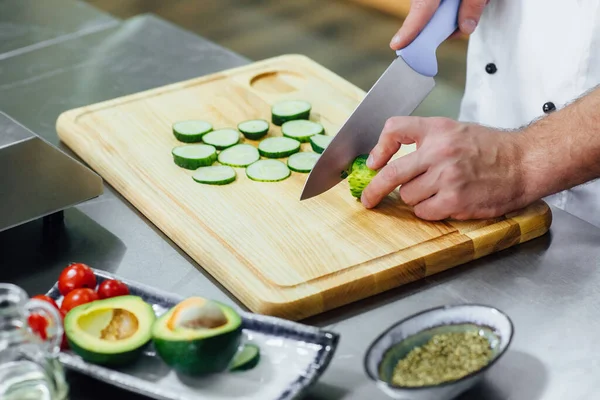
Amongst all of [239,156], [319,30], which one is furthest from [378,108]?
[319,30]

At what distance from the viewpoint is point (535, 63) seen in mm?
2148

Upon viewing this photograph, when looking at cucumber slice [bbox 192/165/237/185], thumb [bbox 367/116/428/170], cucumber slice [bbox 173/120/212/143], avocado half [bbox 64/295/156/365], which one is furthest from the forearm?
avocado half [bbox 64/295/156/365]

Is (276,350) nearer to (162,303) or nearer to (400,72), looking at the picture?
(162,303)

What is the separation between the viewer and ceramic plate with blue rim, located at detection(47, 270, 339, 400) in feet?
3.92

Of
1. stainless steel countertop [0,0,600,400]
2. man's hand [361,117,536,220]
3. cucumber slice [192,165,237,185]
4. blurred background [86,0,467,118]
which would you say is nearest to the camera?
stainless steel countertop [0,0,600,400]

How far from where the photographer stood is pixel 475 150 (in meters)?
1.73

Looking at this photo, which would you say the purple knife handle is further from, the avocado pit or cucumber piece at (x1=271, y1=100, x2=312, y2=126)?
the avocado pit

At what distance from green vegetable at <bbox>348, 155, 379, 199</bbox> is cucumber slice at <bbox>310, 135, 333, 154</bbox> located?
17cm

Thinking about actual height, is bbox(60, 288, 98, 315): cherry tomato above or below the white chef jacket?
below

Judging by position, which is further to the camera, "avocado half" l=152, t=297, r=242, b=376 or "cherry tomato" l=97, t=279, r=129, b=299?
"cherry tomato" l=97, t=279, r=129, b=299

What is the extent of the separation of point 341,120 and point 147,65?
652 mm

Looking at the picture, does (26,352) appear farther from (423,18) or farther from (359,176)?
(423,18)

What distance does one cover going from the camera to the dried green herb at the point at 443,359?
1.22 meters

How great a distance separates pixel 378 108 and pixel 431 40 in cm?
20
